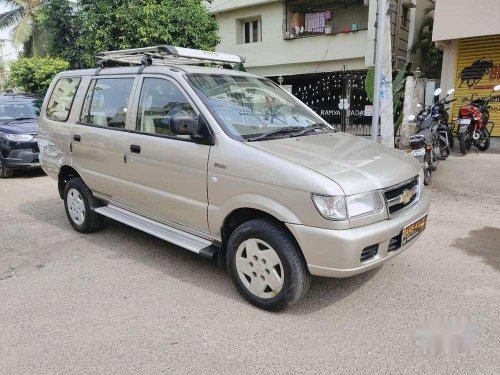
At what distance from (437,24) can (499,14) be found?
1.34 meters

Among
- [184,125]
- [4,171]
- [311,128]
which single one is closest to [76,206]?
[184,125]

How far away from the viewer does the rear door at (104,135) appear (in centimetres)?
442

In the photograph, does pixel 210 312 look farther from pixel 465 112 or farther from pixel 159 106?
pixel 465 112

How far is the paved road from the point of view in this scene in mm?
2803

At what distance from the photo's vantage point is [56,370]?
108 inches

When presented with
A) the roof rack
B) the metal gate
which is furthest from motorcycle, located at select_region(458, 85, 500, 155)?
the roof rack

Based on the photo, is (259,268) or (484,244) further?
(484,244)

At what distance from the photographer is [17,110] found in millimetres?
9781

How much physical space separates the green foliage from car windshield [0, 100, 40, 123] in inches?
211

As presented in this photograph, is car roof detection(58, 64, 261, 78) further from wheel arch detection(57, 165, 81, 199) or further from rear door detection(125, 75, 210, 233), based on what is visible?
wheel arch detection(57, 165, 81, 199)

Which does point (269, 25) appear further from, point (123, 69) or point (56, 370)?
point (56, 370)

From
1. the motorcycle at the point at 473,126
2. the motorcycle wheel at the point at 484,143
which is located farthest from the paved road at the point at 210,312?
the motorcycle wheel at the point at 484,143

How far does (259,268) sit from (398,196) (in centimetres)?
121

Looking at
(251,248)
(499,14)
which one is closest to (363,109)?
(499,14)
